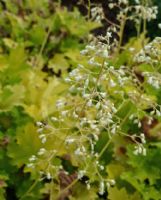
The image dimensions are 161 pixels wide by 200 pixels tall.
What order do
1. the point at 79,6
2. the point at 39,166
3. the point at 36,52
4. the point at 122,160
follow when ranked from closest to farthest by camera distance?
the point at 39,166, the point at 122,160, the point at 36,52, the point at 79,6

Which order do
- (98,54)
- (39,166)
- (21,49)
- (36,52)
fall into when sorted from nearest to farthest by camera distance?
(98,54) → (39,166) → (21,49) → (36,52)

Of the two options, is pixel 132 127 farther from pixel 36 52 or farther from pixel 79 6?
pixel 79 6

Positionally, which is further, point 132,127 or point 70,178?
point 132,127

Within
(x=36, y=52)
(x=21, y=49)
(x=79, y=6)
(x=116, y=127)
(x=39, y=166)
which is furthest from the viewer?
(x=79, y=6)

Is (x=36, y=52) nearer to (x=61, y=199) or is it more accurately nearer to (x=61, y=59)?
(x=61, y=59)

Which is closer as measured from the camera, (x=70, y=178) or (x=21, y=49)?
(x=70, y=178)

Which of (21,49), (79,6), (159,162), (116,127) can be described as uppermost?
(116,127)

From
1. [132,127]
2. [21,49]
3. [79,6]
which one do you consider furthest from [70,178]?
[79,6]

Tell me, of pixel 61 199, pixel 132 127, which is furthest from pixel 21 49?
pixel 61 199

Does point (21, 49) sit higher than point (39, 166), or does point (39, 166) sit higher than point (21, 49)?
point (21, 49)
